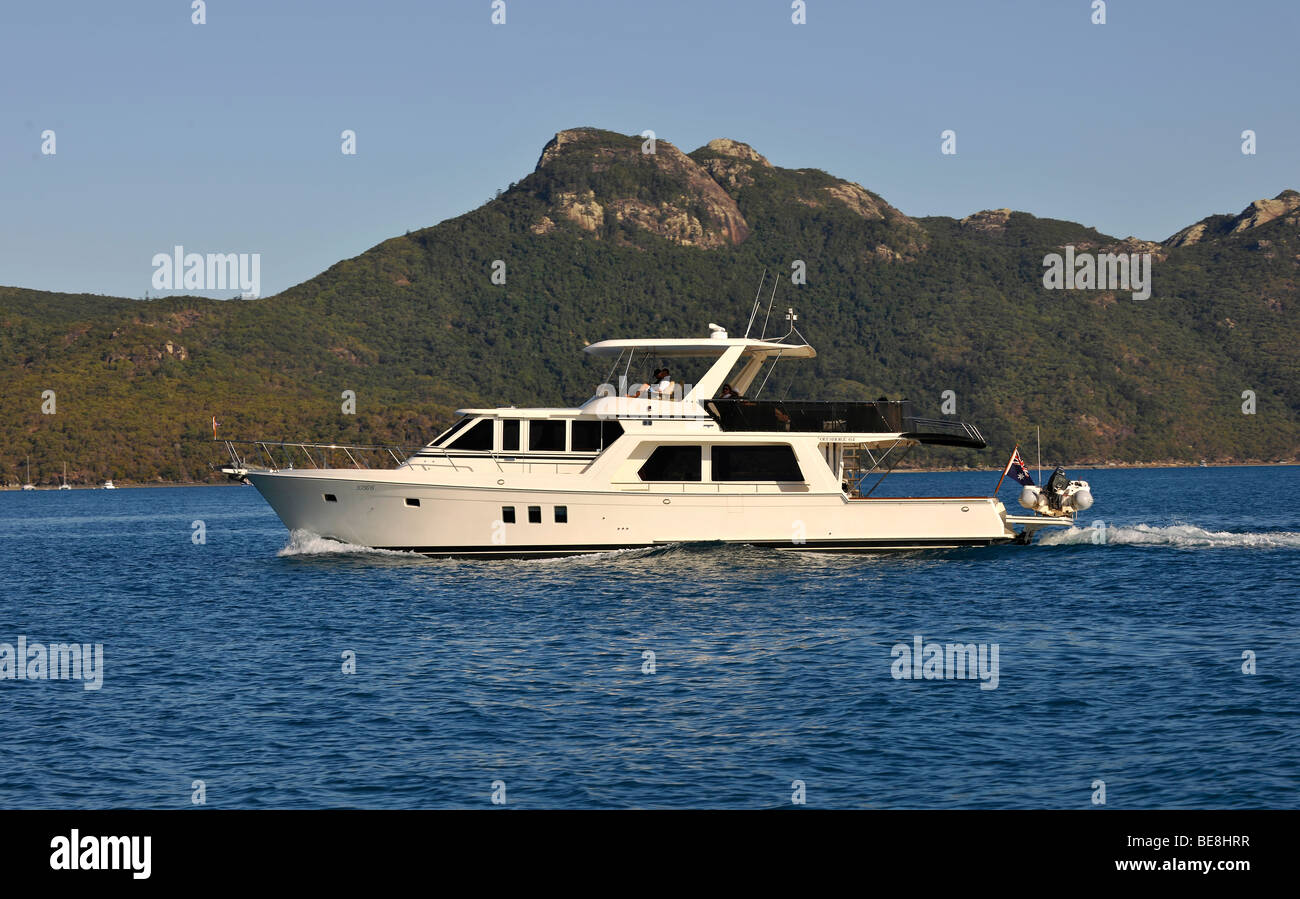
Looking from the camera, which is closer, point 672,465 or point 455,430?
point 672,465

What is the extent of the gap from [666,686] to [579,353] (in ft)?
462

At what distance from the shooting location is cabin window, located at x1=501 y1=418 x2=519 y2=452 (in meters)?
28.5

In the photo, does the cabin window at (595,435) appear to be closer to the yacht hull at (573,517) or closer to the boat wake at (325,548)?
the yacht hull at (573,517)

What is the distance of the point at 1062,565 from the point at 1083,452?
140 metres

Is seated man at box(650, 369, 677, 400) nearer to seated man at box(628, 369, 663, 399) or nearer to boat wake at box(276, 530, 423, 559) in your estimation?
seated man at box(628, 369, 663, 399)

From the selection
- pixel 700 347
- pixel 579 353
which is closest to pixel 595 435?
pixel 700 347

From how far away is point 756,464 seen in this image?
2877 cm

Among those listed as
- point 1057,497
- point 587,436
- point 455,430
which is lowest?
point 1057,497

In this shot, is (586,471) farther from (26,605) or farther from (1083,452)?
(1083,452)

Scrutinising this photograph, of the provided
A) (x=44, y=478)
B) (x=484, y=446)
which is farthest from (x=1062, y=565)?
(x=44, y=478)

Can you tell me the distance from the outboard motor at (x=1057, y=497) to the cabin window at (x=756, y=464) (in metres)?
6.22

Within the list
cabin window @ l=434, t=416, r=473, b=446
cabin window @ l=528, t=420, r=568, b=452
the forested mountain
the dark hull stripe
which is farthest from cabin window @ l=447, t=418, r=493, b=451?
the forested mountain

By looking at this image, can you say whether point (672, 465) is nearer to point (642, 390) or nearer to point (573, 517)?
point (642, 390)

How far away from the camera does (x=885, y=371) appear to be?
545 feet
